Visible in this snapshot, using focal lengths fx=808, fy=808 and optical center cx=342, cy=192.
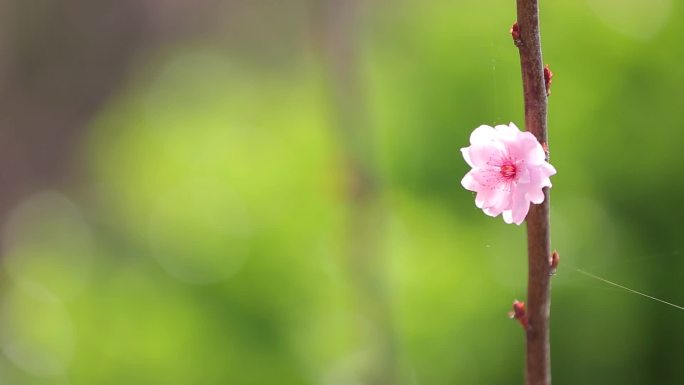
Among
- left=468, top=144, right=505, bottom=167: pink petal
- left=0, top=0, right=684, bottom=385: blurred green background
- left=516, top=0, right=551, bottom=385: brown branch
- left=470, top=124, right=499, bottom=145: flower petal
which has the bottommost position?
left=516, top=0, right=551, bottom=385: brown branch

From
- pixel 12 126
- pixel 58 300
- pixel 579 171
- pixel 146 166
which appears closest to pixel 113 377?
pixel 58 300

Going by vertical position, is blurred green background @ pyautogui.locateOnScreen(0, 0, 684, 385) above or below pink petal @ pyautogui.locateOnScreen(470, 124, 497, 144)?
above

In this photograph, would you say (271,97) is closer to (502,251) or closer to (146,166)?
(146,166)

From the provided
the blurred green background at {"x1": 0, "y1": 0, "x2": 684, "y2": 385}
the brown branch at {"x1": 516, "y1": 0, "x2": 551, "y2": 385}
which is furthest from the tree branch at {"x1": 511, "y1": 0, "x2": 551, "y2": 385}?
the blurred green background at {"x1": 0, "y1": 0, "x2": 684, "y2": 385}

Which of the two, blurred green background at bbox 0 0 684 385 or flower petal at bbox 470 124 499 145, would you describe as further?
blurred green background at bbox 0 0 684 385

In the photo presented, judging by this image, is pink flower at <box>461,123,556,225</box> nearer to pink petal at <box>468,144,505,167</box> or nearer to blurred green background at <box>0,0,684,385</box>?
pink petal at <box>468,144,505,167</box>

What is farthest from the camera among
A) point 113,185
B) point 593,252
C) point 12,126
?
point 12,126
